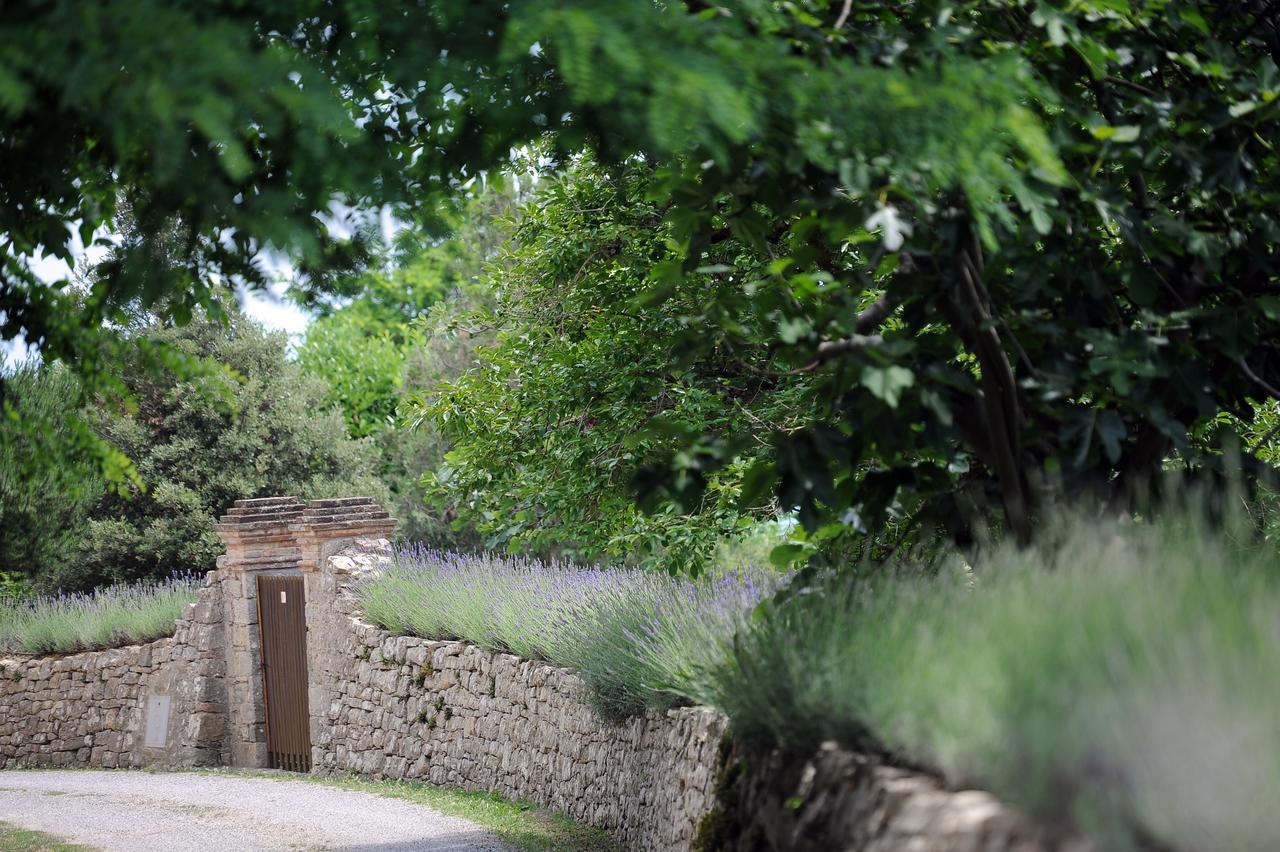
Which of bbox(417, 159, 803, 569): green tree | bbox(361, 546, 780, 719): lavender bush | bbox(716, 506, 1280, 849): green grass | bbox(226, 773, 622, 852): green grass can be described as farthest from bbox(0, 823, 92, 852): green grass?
bbox(716, 506, 1280, 849): green grass

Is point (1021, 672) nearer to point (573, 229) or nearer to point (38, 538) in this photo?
point (573, 229)

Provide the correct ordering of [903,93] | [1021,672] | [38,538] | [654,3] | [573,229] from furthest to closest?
1. [38,538]
2. [573,229]
3. [654,3]
4. [903,93]
5. [1021,672]

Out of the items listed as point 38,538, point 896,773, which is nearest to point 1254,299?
point 896,773

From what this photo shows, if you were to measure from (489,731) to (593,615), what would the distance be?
2267mm

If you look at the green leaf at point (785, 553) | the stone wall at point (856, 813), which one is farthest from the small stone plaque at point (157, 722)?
the green leaf at point (785, 553)

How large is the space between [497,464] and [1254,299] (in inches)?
311

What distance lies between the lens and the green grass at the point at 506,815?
838cm

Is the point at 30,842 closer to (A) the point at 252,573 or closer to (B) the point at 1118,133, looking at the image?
(A) the point at 252,573

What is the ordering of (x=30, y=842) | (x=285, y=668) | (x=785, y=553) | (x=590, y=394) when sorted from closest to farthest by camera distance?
(x=785, y=553) → (x=30, y=842) → (x=590, y=394) → (x=285, y=668)

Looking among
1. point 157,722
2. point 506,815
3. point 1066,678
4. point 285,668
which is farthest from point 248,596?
point 1066,678

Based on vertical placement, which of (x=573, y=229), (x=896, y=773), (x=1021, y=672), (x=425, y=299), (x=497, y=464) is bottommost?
(x=896, y=773)

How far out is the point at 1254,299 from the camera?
16.0 ft

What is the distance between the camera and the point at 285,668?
45.7 ft

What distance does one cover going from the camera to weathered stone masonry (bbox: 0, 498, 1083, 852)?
4023 millimetres
